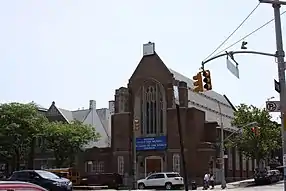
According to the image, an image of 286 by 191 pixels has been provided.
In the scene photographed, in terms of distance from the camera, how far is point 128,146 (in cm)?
6322

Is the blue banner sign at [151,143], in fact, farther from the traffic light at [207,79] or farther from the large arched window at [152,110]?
the traffic light at [207,79]

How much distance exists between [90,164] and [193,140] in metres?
14.3

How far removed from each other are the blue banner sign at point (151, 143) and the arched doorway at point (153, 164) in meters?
1.15

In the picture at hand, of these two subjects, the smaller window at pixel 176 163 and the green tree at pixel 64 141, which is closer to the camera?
the smaller window at pixel 176 163

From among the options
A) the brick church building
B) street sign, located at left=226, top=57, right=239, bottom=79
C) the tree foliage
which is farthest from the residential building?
street sign, located at left=226, top=57, right=239, bottom=79

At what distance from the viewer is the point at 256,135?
56.1 metres

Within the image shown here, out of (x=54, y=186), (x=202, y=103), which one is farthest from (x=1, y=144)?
(x=54, y=186)

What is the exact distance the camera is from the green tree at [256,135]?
190 ft

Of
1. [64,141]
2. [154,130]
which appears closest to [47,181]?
[64,141]

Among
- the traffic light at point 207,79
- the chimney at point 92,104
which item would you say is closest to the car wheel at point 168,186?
the traffic light at point 207,79

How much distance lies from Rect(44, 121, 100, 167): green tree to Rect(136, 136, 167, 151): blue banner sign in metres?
7.36

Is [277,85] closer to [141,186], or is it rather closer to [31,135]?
[141,186]

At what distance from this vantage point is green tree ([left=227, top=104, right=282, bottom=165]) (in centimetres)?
5800

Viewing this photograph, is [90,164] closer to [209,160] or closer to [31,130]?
[31,130]
